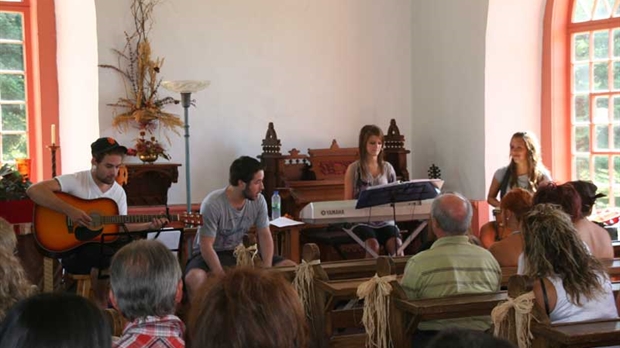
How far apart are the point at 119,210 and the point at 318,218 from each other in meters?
1.61

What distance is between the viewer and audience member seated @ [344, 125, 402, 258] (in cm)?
631

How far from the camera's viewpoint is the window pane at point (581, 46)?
7328 millimetres

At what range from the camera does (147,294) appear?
2307mm

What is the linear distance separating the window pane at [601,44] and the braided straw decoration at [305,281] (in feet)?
14.6

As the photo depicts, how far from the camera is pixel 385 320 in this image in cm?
343

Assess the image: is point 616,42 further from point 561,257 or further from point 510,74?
point 561,257

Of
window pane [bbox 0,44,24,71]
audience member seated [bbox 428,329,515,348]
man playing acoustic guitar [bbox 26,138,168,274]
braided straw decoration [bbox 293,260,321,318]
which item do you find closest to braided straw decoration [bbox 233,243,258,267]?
man playing acoustic guitar [bbox 26,138,168,274]

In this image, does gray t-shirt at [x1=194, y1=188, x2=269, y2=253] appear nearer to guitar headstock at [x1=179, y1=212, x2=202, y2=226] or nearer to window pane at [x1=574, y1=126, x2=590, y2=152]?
guitar headstock at [x1=179, y1=212, x2=202, y2=226]

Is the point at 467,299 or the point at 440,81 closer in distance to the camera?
the point at 467,299

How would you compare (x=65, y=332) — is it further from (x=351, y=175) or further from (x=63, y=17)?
(x=63, y=17)

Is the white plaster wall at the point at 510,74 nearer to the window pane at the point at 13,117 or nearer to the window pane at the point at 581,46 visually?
the window pane at the point at 581,46

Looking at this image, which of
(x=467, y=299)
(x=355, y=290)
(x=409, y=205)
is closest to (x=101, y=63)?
(x=409, y=205)

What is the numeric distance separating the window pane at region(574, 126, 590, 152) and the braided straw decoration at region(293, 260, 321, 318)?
4257 millimetres

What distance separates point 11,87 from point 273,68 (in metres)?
2.58
